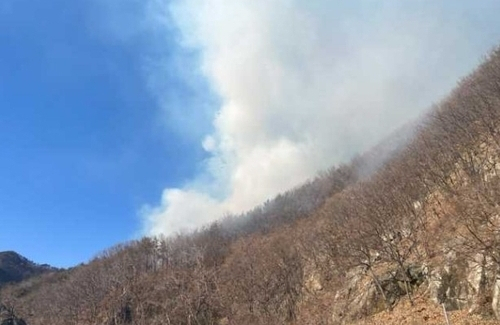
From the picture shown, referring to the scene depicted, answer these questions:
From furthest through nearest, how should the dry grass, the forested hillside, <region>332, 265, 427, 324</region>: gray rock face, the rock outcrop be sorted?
the rock outcrop
<region>332, 265, 427, 324</region>: gray rock face
the forested hillside
the dry grass

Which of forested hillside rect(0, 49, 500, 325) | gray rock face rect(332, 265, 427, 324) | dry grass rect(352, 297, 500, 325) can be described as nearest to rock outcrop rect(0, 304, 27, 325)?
forested hillside rect(0, 49, 500, 325)

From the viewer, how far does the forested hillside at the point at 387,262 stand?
30297 millimetres

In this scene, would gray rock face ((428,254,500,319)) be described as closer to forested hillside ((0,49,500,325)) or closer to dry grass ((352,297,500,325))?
forested hillside ((0,49,500,325))

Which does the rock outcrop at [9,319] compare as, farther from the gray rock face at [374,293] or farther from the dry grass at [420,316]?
the dry grass at [420,316]

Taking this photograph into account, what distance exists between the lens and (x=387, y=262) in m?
44.1

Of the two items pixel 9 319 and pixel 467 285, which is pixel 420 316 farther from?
pixel 9 319

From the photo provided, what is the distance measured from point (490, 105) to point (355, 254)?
20.3 m

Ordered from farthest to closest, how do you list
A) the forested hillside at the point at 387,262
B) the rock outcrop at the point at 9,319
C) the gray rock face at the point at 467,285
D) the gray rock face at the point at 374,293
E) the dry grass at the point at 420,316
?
the rock outcrop at the point at 9,319
the gray rock face at the point at 374,293
the forested hillside at the point at 387,262
the gray rock face at the point at 467,285
the dry grass at the point at 420,316

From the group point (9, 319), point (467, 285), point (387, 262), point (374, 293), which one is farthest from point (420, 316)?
point (9, 319)

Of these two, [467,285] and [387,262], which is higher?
[387,262]

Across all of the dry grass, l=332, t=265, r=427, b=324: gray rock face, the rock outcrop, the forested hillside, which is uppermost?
the rock outcrop

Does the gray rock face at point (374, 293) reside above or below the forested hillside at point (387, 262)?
below

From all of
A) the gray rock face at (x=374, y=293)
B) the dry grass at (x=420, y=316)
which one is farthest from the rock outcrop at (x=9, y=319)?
the dry grass at (x=420, y=316)

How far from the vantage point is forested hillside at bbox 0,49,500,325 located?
3030 centimetres
